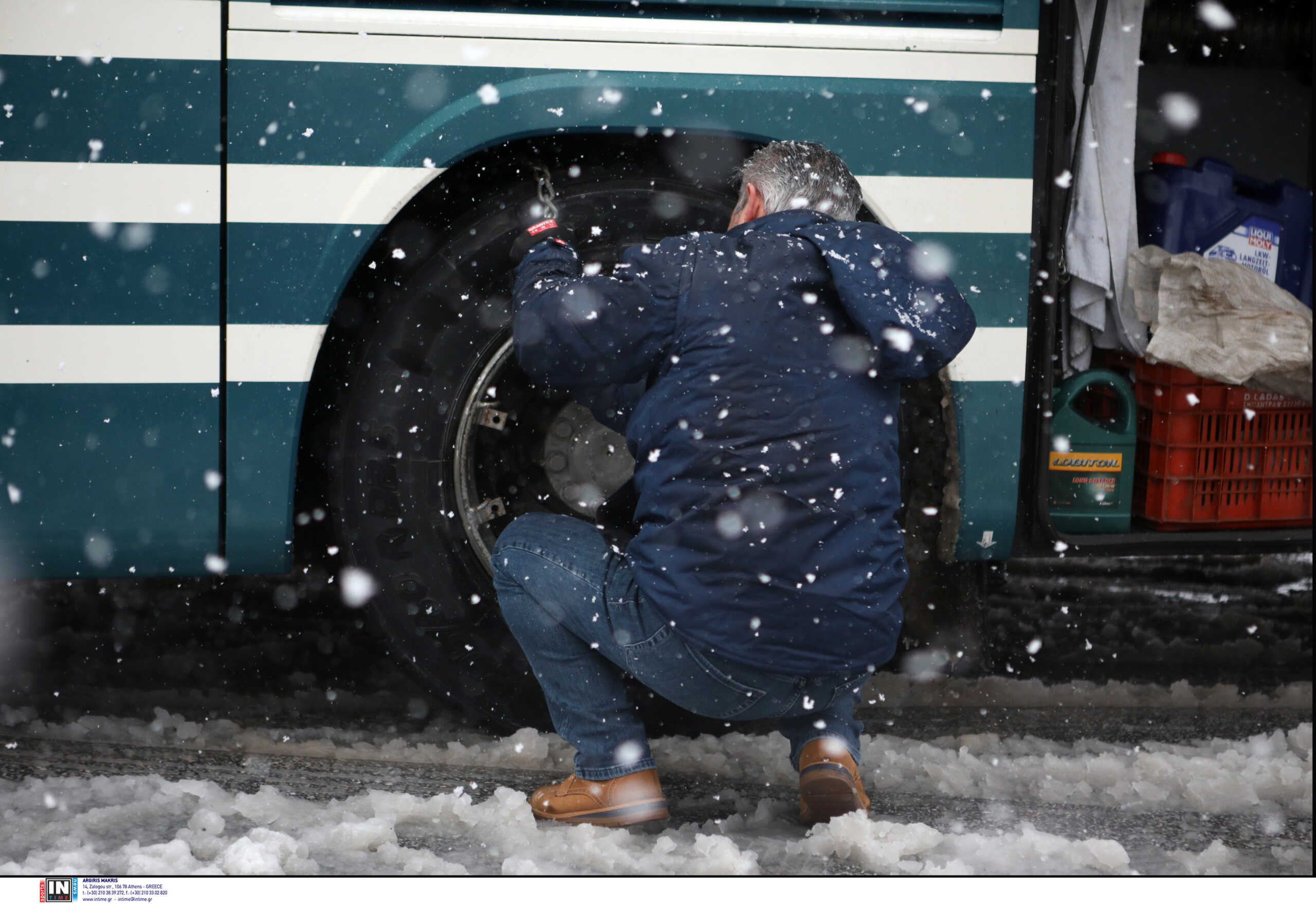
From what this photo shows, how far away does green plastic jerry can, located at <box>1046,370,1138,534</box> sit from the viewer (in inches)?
94.0

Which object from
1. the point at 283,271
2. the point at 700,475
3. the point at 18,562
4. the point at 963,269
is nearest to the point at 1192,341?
the point at 963,269

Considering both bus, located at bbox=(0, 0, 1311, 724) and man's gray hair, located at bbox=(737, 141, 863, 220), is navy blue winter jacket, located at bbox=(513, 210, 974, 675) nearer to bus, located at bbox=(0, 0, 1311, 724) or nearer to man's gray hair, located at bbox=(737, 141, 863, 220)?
man's gray hair, located at bbox=(737, 141, 863, 220)

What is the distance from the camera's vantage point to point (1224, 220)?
256 cm

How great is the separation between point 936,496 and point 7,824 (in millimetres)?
1838

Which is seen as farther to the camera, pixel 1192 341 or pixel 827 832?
pixel 1192 341

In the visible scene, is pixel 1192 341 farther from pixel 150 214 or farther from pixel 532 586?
pixel 150 214

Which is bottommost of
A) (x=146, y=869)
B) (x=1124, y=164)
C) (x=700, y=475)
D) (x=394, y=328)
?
(x=146, y=869)

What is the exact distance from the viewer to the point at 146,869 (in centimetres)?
170

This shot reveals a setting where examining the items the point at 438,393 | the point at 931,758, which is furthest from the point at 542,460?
the point at 931,758

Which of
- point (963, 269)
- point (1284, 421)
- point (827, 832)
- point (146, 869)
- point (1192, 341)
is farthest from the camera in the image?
point (1284, 421)

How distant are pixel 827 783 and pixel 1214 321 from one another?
4.34 ft
